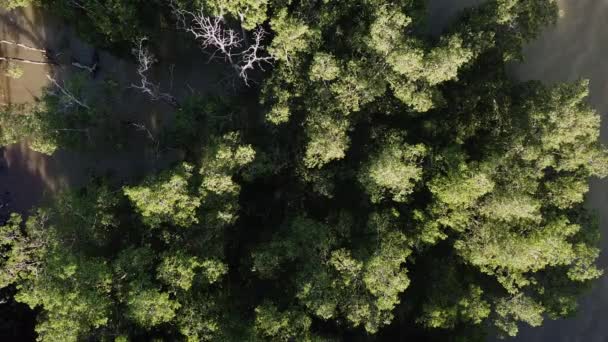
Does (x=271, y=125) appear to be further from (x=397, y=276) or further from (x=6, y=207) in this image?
(x=6, y=207)

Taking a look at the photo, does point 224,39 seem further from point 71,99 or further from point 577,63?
point 577,63

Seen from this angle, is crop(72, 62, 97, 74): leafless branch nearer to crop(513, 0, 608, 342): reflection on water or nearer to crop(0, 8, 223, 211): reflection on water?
crop(0, 8, 223, 211): reflection on water

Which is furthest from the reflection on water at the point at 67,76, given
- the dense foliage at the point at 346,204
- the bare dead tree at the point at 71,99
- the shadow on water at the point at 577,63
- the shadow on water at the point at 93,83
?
the shadow on water at the point at 577,63

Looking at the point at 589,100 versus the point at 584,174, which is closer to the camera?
the point at 584,174

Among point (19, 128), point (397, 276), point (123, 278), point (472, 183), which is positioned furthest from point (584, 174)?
point (19, 128)

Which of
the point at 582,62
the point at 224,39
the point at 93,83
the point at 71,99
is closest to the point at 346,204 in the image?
the point at 224,39

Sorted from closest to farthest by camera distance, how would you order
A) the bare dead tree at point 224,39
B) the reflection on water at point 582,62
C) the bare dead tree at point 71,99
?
the bare dead tree at point 224,39 < the bare dead tree at point 71,99 < the reflection on water at point 582,62

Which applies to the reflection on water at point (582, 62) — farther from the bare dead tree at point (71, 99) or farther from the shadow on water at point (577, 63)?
the bare dead tree at point (71, 99)
